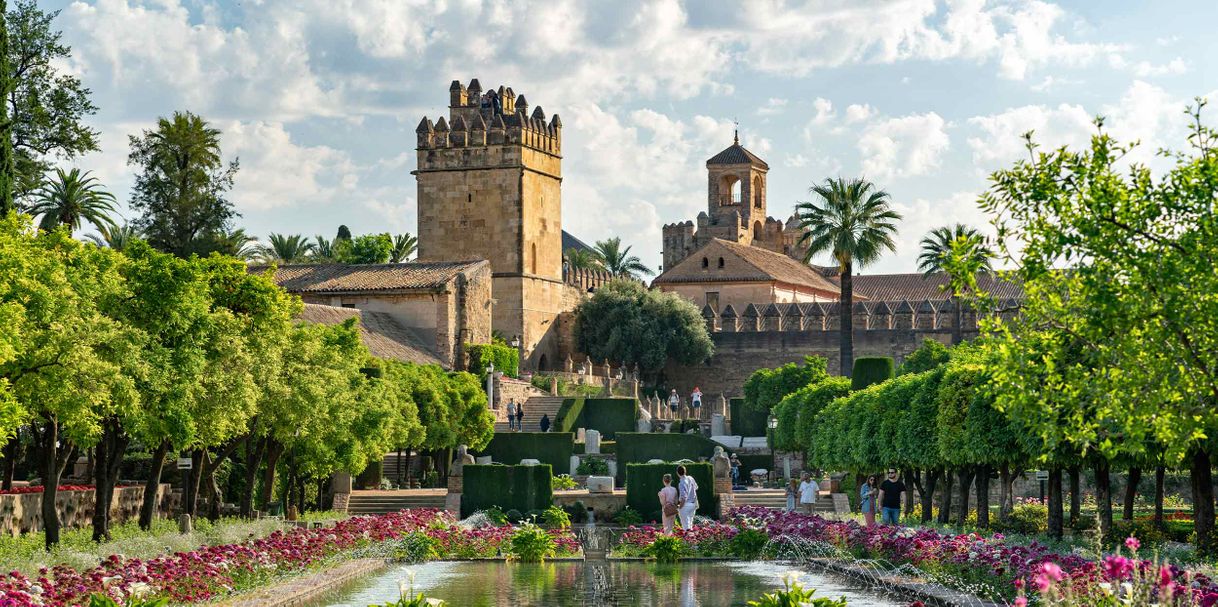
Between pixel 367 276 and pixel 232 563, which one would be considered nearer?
pixel 232 563

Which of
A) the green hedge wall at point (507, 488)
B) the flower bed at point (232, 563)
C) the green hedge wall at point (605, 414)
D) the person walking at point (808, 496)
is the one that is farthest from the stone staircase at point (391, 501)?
the green hedge wall at point (605, 414)

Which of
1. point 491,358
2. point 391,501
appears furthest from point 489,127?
point 391,501

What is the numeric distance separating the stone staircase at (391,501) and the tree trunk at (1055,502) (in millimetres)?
15840

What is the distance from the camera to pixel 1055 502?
24688 millimetres

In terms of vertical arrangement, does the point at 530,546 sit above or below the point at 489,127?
below

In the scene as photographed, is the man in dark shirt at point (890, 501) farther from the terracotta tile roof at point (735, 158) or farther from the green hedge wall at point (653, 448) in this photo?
the terracotta tile roof at point (735, 158)

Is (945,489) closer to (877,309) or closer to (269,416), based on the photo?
(269,416)

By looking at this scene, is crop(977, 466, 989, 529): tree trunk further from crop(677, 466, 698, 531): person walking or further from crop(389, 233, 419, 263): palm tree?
crop(389, 233, 419, 263): palm tree

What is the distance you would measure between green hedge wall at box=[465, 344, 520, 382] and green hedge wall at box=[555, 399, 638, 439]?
3.86 meters

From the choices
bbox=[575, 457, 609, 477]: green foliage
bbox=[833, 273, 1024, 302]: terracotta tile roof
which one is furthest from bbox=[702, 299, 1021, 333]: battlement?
bbox=[575, 457, 609, 477]: green foliage

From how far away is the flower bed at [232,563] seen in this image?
13.6m

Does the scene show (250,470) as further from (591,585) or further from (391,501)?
(591,585)

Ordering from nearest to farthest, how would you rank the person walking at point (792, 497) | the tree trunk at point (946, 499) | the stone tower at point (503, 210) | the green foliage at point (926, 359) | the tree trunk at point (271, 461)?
1. the tree trunk at point (946, 499)
2. the tree trunk at point (271, 461)
3. the person walking at point (792, 497)
4. the green foliage at point (926, 359)
5. the stone tower at point (503, 210)

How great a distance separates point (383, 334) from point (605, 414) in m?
8.02
